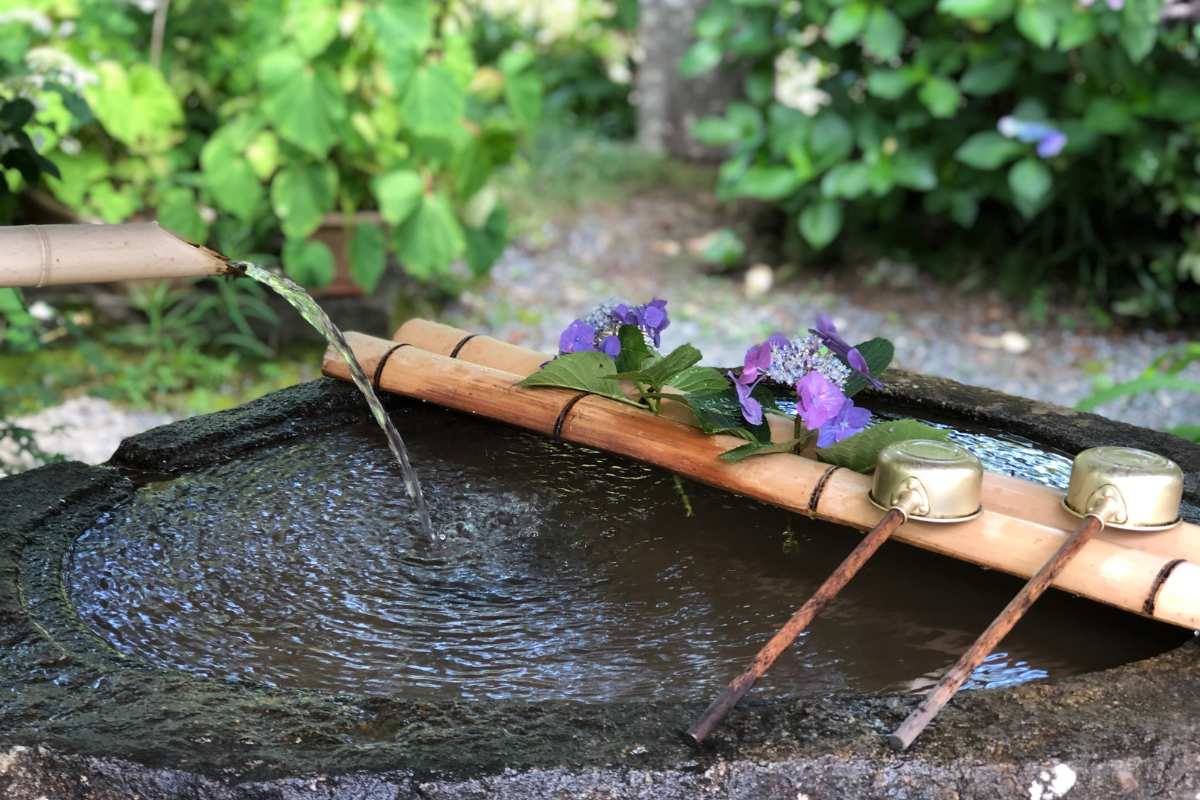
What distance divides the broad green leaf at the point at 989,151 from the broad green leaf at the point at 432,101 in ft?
6.58

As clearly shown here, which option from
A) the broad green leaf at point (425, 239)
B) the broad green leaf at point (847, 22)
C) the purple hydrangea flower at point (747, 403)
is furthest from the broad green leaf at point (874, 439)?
the broad green leaf at point (847, 22)

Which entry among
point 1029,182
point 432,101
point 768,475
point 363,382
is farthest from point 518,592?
point 1029,182

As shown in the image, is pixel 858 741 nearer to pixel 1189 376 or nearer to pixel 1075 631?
pixel 1075 631

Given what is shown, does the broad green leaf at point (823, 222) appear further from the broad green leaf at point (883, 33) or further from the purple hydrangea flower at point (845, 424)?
the purple hydrangea flower at point (845, 424)

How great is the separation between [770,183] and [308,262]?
2.00 meters

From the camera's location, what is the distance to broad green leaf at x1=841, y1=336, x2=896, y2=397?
5.30 feet

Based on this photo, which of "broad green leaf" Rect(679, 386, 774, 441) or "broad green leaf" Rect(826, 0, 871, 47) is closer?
"broad green leaf" Rect(679, 386, 774, 441)

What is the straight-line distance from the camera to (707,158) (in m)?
6.54

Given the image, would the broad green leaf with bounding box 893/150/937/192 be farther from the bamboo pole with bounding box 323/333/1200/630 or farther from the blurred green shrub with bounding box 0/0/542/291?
the bamboo pole with bounding box 323/333/1200/630

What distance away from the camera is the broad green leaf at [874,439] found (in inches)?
61.7

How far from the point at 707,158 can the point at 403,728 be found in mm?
5745

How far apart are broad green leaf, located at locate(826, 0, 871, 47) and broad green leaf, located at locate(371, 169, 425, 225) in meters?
1.77

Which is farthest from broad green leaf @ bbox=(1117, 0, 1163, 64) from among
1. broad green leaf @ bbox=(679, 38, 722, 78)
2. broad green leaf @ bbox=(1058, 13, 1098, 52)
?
broad green leaf @ bbox=(679, 38, 722, 78)

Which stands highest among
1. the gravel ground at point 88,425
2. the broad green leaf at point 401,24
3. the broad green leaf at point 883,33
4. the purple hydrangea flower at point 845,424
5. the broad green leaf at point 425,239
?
the broad green leaf at point 883,33
